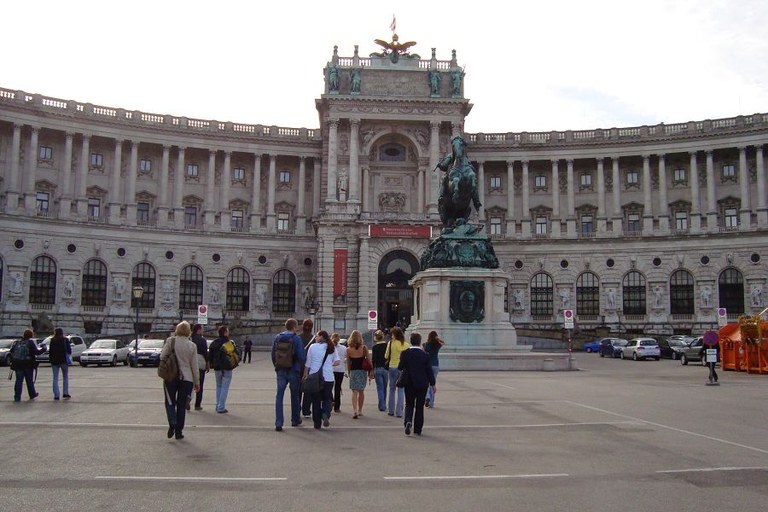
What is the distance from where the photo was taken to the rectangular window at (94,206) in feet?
241

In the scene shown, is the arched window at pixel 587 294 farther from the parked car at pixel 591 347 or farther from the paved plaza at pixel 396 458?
the paved plaza at pixel 396 458

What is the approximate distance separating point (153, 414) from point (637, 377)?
21502 millimetres

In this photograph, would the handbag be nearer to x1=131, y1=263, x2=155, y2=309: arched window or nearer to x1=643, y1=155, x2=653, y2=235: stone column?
x1=131, y1=263, x2=155, y2=309: arched window

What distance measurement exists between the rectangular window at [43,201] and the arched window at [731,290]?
61.5 m

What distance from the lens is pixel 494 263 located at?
3666cm

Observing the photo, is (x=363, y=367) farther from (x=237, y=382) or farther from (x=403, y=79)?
(x=403, y=79)

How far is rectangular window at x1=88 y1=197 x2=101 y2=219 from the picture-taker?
7356cm

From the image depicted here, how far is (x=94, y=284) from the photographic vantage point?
7125 centimetres

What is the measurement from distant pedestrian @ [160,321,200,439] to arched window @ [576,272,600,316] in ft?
214

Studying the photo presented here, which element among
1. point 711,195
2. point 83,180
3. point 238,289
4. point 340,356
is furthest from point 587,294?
point 340,356

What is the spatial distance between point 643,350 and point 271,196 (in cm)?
4065

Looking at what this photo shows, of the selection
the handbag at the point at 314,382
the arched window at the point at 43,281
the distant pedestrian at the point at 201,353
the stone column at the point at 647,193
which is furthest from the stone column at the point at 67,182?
the handbag at the point at 314,382

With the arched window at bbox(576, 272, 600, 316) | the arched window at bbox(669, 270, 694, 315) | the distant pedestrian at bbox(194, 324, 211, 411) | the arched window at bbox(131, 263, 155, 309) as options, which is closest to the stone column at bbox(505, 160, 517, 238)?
the arched window at bbox(576, 272, 600, 316)

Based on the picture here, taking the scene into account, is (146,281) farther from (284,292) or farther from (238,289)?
(284,292)
